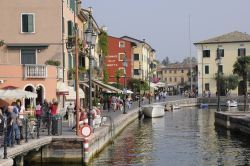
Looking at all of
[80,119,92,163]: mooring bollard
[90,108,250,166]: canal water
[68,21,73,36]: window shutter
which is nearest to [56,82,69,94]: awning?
[90,108,250,166]: canal water

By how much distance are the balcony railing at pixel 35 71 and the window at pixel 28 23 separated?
6400mm

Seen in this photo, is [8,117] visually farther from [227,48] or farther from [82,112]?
[227,48]

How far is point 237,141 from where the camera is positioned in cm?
3650

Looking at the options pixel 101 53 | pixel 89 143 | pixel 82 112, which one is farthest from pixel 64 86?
pixel 101 53

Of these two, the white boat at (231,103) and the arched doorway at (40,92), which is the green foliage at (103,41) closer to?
the white boat at (231,103)

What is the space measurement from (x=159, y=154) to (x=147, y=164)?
3677 millimetres

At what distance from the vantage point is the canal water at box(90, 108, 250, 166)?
1073 inches

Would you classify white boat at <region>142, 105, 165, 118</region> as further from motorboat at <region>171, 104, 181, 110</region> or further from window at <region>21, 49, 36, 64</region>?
window at <region>21, 49, 36, 64</region>

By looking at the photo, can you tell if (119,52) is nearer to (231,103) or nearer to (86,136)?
(231,103)

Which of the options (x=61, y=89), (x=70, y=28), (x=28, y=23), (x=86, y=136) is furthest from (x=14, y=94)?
(x=70, y=28)

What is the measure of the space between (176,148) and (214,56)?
254 ft

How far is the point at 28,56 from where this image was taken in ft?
147

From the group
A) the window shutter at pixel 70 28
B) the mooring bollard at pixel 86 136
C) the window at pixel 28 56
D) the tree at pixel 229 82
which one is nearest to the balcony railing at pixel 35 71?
the window at pixel 28 56

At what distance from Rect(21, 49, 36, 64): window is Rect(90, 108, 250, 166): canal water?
9.28 m
